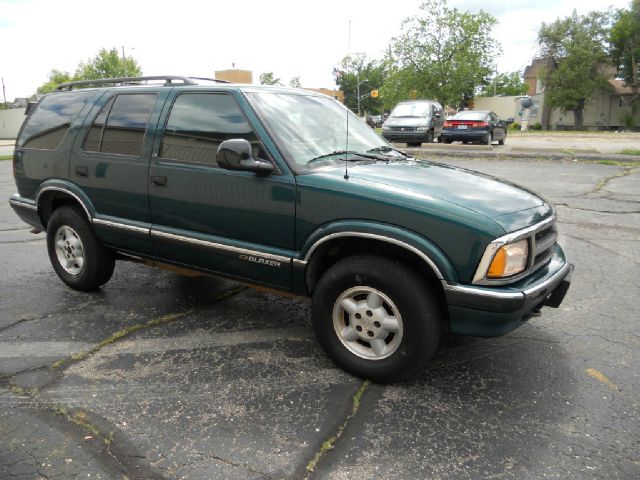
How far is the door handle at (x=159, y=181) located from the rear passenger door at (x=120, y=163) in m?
0.09

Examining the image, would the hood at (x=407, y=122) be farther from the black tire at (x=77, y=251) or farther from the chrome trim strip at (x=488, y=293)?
the chrome trim strip at (x=488, y=293)

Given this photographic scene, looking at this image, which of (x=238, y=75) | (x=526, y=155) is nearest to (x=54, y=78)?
(x=238, y=75)

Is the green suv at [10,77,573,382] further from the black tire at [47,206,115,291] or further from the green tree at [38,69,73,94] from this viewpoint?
the green tree at [38,69,73,94]

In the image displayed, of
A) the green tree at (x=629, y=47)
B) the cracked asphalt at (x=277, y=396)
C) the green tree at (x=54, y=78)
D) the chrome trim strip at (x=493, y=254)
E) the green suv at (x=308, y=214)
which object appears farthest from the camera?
the green tree at (x=54, y=78)

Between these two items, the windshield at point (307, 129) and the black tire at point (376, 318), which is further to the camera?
the windshield at point (307, 129)

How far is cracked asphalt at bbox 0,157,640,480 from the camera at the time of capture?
8.14ft

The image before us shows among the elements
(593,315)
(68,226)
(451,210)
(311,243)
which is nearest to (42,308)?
(68,226)

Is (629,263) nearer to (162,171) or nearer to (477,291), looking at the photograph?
(477,291)

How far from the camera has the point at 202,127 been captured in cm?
374

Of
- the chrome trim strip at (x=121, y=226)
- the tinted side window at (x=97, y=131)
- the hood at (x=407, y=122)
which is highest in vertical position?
the hood at (x=407, y=122)

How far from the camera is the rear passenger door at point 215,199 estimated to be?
3.37 meters

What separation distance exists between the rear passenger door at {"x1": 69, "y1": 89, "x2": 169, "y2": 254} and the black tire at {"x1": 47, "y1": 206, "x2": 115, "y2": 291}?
23 centimetres

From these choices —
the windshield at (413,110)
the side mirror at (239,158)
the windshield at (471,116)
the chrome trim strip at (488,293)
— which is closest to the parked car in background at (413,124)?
the windshield at (413,110)

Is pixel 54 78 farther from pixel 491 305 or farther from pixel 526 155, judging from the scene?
pixel 491 305
